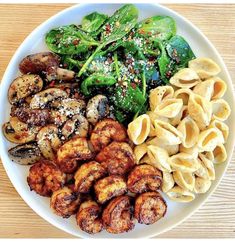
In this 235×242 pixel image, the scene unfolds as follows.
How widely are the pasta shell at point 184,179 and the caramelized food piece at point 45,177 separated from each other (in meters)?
0.43

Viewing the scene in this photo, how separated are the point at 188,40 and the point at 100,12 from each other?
1.20ft

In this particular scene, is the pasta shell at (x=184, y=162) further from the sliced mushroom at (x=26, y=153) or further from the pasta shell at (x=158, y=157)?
the sliced mushroom at (x=26, y=153)

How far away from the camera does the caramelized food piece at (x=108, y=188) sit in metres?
2.01

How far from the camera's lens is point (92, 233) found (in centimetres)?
206

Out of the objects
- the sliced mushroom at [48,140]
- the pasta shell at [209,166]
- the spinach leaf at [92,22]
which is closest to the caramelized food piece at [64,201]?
the sliced mushroom at [48,140]

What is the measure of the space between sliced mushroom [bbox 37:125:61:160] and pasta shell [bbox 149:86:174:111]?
1.25 ft

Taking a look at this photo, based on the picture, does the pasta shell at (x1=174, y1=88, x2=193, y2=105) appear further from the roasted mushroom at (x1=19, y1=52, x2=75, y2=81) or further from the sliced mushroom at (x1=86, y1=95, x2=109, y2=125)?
the roasted mushroom at (x1=19, y1=52, x2=75, y2=81)

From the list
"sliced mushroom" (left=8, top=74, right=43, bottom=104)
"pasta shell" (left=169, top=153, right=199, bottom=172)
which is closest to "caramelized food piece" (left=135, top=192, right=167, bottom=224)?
"pasta shell" (left=169, top=153, right=199, bottom=172)

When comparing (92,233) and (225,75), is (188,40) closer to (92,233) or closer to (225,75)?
(225,75)

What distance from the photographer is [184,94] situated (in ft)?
6.98

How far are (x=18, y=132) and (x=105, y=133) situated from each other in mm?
333

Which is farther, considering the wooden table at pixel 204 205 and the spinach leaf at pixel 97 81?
the wooden table at pixel 204 205

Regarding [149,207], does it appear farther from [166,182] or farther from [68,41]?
[68,41]

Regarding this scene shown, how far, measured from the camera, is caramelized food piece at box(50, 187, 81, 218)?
6.66 ft
